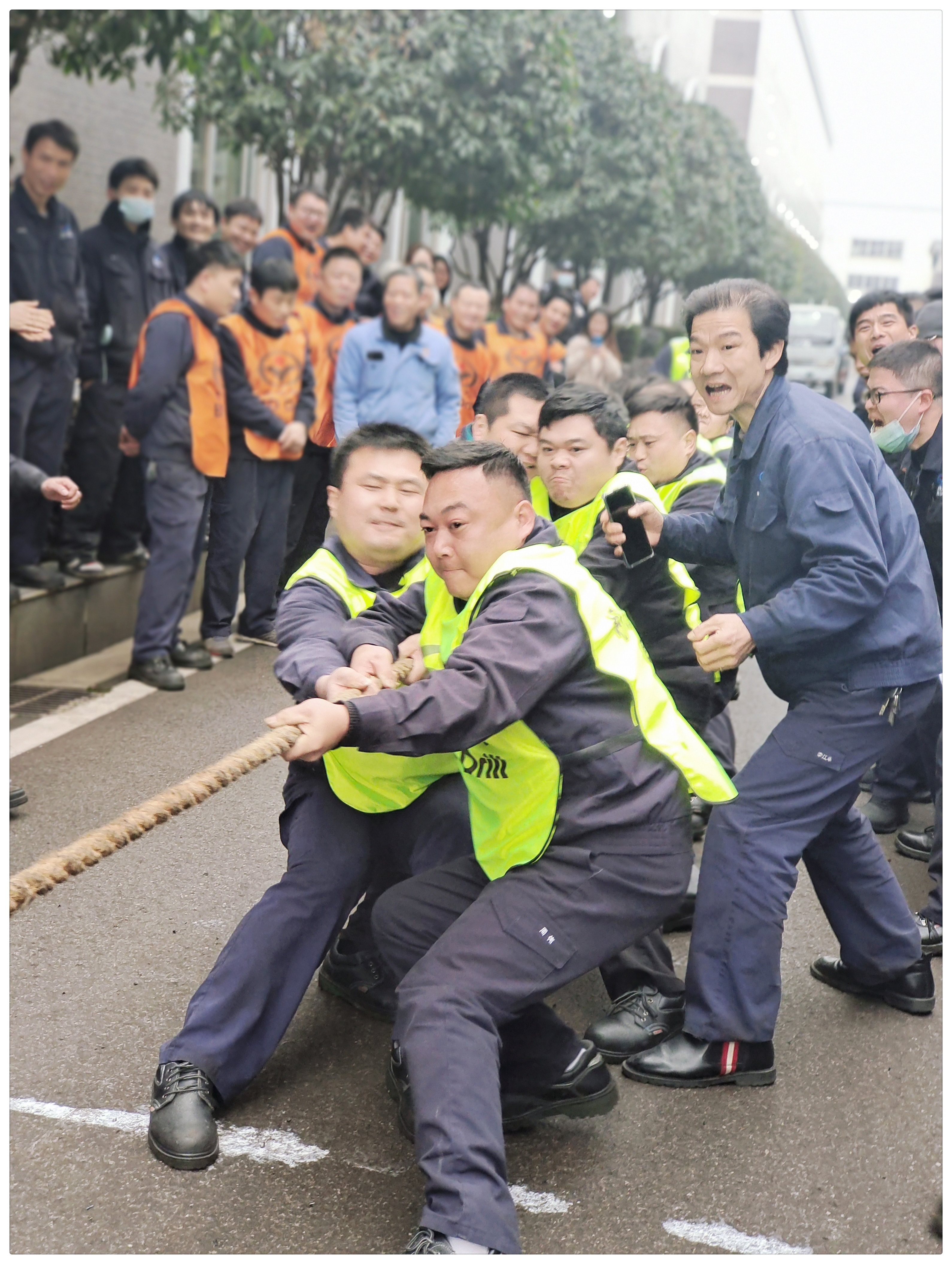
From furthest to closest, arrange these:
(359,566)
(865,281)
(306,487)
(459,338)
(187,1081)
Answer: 1. (865,281)
2. (459,338)
3. (306,487)
4. (359,566)
5. (187,1081)

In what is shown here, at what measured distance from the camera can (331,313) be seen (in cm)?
786

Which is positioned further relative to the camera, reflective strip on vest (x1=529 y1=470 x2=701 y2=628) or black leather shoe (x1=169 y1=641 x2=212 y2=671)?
black leather shoe (x1=169 y1=641 x2=212 y2=671)

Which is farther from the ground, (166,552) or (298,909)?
(166,552)

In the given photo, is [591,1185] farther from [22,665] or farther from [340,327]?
[340,327]

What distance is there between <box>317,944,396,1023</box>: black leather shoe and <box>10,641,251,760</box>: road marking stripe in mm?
2223

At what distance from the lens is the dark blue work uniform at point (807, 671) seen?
3260 mm

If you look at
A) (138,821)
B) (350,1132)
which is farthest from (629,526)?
(138,821)

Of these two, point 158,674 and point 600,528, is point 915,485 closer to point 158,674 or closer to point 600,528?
point 600,528

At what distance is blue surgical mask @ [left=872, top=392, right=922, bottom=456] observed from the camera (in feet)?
15.4

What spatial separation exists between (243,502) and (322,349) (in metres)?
1.26

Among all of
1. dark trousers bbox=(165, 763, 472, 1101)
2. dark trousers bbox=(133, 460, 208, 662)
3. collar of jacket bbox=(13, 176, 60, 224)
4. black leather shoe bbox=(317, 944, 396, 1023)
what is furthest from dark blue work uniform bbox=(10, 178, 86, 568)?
dark trousers bbox=(165, 763, 472, 1101)

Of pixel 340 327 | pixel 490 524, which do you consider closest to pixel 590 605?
pixel 490 524

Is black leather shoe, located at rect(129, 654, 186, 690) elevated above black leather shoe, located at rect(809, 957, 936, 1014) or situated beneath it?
elevated above

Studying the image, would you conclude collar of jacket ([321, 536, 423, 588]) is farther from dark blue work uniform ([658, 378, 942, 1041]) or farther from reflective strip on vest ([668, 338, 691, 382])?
reflective strip on vest ([668, 338, 691, 382])
